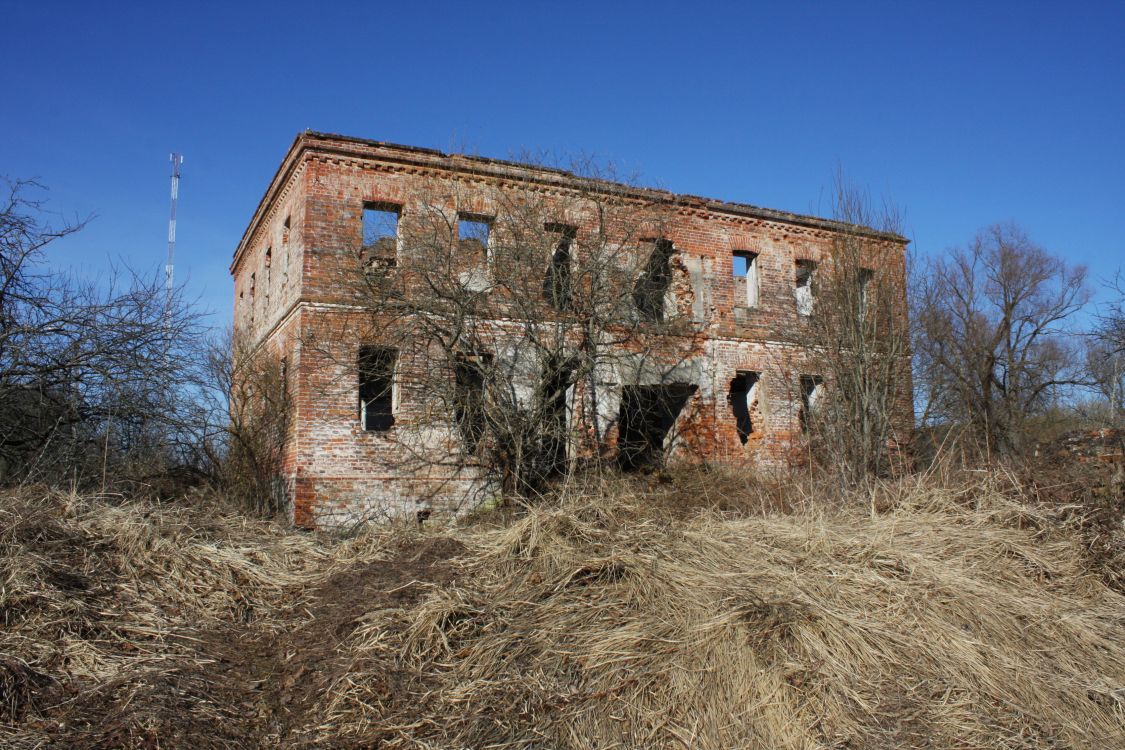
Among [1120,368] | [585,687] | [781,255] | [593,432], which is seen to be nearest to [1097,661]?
[585,687]

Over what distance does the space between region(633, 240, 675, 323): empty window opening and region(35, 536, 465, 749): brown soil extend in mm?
8840

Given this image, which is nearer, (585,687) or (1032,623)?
(585,687)

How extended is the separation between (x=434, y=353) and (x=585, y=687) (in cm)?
904

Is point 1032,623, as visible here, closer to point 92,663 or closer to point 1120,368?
point 92,663

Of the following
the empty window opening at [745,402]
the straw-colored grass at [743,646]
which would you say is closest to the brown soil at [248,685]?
the straw-colored grass at [743,646]

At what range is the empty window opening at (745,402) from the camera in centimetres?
1767

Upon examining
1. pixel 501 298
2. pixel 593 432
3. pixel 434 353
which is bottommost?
pixel 593 432

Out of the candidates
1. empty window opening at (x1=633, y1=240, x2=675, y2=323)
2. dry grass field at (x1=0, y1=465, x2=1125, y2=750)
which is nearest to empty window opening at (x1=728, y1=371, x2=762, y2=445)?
empty window opening at (x1=633, y1=240, x2=675, y2=323)

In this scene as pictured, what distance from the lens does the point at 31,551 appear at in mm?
6219

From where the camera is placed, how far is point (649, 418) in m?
17.3

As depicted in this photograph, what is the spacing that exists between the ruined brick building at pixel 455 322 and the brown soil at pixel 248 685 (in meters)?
6.33

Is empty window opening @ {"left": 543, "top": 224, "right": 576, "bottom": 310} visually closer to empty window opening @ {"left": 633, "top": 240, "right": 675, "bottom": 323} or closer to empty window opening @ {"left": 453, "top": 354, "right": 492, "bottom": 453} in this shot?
empty window opening @ {"left": 633, "top": 240, "right": 675, "bottom": 323}

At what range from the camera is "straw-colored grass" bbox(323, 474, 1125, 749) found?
5203mm

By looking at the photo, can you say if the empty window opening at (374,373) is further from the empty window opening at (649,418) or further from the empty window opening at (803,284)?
the empty window opening at (803,284)
